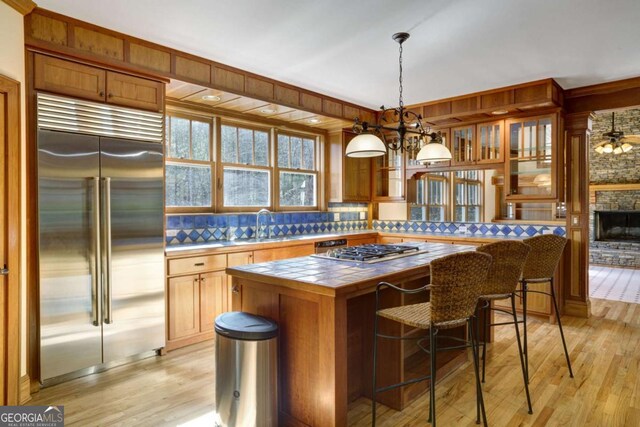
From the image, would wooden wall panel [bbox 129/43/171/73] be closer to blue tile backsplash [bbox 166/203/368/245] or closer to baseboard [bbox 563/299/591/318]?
blue tile backsplash [bbox 166/203/368/245]

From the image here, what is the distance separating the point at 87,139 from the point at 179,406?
201 centimetres

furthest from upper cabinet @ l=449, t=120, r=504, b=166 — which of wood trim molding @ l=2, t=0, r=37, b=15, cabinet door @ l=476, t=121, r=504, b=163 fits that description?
wood trim molding @ l=2, t=0, r=37, b=15

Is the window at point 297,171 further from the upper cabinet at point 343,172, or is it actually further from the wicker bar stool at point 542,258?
the wicker bar stool at point 542,258

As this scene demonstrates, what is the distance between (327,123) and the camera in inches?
204

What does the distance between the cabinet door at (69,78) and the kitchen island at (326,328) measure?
1799 mm

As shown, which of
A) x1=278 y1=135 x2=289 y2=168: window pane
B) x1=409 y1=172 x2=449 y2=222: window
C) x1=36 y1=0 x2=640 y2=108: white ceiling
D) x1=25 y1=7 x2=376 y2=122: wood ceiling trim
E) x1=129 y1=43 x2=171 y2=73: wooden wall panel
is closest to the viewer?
x1=36 y1=0 x2=640 y2=108: white ceiling

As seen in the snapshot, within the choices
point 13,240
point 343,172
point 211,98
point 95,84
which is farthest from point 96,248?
point 343,172

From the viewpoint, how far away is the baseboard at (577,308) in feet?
14.7

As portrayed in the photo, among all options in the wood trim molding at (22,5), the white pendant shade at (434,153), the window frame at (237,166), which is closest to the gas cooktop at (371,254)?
the white pendant shade at (434,153)

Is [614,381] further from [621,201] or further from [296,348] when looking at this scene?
[621,201]

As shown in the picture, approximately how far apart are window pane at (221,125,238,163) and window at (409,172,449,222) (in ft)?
9.11

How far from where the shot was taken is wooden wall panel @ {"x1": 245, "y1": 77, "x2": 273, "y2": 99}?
3887 mm

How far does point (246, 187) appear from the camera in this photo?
4754mm

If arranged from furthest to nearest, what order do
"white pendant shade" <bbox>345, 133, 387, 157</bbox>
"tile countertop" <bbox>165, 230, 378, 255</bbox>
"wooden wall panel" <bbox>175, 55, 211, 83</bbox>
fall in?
"tile countertop" <bbox>165, 230, 378, 255</bbox>, "wooden wall panel" <bbox>175, 55, 211, 83</bbox>, "white pendant shade" <bbox>345, 133, 387, 157</bbox>
